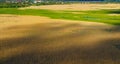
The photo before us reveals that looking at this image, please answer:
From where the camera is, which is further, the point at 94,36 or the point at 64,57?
the point at 94,36

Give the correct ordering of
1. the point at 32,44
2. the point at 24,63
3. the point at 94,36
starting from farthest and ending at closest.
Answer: the point at 94,36 → the point at 32,44 → the point at 24,63

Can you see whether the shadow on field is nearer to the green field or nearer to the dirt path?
the dirt path

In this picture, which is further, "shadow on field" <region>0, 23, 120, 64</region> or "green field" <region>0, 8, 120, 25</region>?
"green field" <region>0, 8, 120, 25</region>

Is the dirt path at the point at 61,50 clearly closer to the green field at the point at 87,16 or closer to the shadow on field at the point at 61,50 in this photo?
the shadow on field at the point at 61,50

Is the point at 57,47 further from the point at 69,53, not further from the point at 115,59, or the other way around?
the point at 115,59

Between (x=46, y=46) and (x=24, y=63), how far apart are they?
4.74 metres

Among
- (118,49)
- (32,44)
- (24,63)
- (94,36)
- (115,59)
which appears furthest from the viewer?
(94,36)

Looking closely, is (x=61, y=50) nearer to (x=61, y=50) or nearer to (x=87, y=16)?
(x=61, y=50)

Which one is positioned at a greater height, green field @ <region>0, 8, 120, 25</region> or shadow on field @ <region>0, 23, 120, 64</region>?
shadow on field @ <region>0, 23, 120, 64</region>

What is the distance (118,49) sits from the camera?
18.5m

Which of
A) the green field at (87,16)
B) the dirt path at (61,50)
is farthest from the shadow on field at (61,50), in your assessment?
the green field at (87,16)

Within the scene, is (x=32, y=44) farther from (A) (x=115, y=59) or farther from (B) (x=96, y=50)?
(A) (x=115, y=59)

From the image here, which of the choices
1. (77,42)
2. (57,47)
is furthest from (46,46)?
(77,42)

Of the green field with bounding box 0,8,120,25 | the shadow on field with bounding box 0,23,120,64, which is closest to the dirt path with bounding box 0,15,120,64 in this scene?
the shadow on field with bounding box 0,23,120,64
